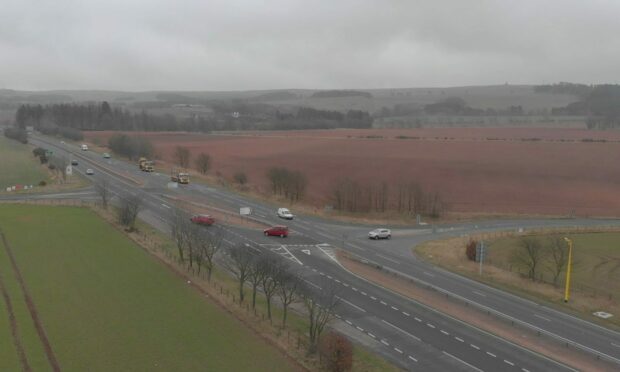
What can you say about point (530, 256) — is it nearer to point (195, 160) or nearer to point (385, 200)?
point (385, 200)

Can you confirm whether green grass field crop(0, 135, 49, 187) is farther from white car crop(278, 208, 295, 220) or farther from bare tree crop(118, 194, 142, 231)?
white car crop(278, 208, 295, 220)

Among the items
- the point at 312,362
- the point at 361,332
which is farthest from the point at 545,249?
the point at 312,362

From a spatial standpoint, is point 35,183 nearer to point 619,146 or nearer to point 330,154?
point 330,154

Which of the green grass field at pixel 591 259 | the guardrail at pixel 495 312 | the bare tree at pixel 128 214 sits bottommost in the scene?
the green grass field at pixel 591 259

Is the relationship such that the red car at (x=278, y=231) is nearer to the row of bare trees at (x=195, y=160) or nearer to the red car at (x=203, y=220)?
the red car at (x=203, y=220)

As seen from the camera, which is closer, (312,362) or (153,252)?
(312,362)

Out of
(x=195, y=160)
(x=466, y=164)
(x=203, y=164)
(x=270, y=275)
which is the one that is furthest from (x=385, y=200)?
(x=195, y=160)

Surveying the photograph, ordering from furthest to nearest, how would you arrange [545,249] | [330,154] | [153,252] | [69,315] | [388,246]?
[330,154] → [388,246] → [545,249] → [153,252] → [69,315]

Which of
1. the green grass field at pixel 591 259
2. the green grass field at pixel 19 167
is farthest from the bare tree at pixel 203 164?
the green grass field at pixel 591 259
